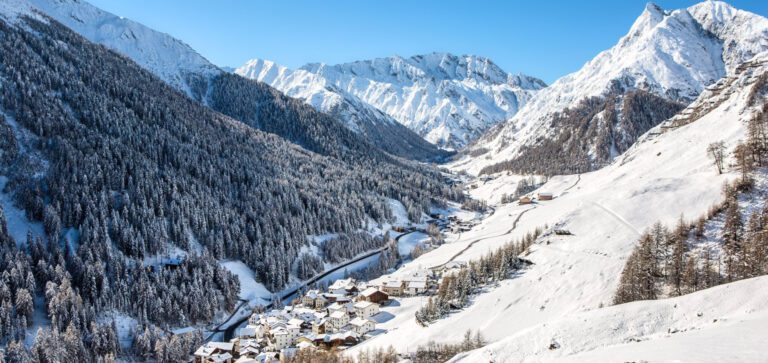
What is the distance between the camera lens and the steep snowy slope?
7212cm

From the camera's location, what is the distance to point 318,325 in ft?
301

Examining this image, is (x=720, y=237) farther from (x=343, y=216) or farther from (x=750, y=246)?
(x=343, y=216)

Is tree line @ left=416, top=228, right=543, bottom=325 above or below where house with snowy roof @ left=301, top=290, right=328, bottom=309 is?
above

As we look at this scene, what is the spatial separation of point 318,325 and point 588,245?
1980 inches

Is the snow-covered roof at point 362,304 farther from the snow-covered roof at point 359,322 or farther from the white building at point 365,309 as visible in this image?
the snow-covered roof at point 359,322

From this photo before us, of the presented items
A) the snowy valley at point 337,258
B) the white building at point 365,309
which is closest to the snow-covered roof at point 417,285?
the snowy valley at point 337,258

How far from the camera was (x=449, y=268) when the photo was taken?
363 feet

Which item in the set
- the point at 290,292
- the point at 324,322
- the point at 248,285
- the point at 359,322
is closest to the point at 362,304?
the point at 324,322

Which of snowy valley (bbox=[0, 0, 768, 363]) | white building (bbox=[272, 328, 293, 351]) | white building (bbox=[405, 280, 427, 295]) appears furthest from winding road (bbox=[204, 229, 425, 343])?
white building (bbox=[405, 280, 427, 295])

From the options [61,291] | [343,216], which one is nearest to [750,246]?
[61,291]

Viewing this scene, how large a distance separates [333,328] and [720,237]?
63045mm

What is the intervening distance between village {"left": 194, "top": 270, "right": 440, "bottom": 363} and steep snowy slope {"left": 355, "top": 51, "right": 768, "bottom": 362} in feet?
13.5

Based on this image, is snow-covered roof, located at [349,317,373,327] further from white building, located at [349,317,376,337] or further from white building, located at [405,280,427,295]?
white building, located at [405,280,427,295]

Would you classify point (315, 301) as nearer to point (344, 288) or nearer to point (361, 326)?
point (344, 288)
